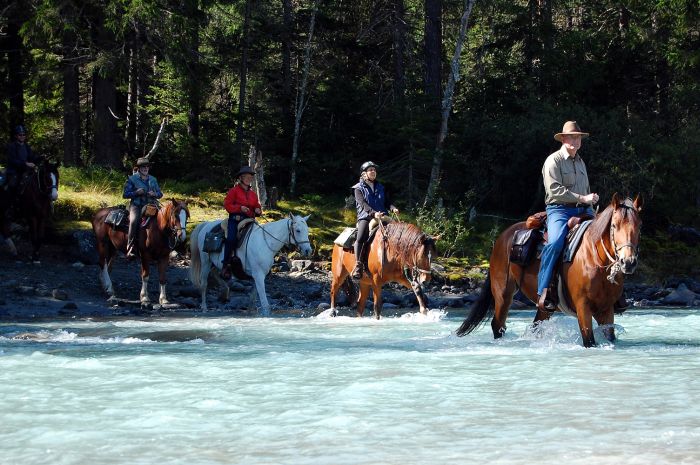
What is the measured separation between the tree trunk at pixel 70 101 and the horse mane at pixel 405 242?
589 inches

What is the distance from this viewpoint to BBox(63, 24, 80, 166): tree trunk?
27.2m

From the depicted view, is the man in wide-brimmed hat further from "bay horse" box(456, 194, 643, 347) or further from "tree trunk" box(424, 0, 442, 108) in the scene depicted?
"tree trunk" box(424, 0, 442, 108)

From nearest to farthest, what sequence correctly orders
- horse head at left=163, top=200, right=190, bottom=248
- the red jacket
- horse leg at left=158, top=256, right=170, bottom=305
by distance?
1. the red jacket
2. horse head at left=163, top=200, right=190, bottom=248
3. horse leg at left=158, top=256, right=170, bottom=305

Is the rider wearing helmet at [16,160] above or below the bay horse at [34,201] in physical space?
above

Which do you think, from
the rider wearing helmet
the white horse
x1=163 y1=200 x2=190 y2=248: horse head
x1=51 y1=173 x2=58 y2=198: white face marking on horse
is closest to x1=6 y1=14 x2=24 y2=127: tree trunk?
the rider wearing helmet

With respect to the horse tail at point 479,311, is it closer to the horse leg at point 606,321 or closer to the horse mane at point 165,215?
the horse leg at point 606,321

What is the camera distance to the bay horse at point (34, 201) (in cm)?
2064

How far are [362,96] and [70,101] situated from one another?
29.1 ft

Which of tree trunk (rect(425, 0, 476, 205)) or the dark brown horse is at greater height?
tree trunk (rect(425, 0, 476, 205))

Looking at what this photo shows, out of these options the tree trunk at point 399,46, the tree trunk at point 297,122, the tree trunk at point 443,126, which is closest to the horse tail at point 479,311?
the tree trunk at point 443,126

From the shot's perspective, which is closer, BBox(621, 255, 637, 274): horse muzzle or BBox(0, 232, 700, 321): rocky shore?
BBox(621, 255, 637, 274): horse muzzle

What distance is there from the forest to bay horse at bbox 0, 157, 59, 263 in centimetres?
529

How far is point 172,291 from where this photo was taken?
65.3 ft

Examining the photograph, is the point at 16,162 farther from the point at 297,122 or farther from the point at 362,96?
the point at 362,96
